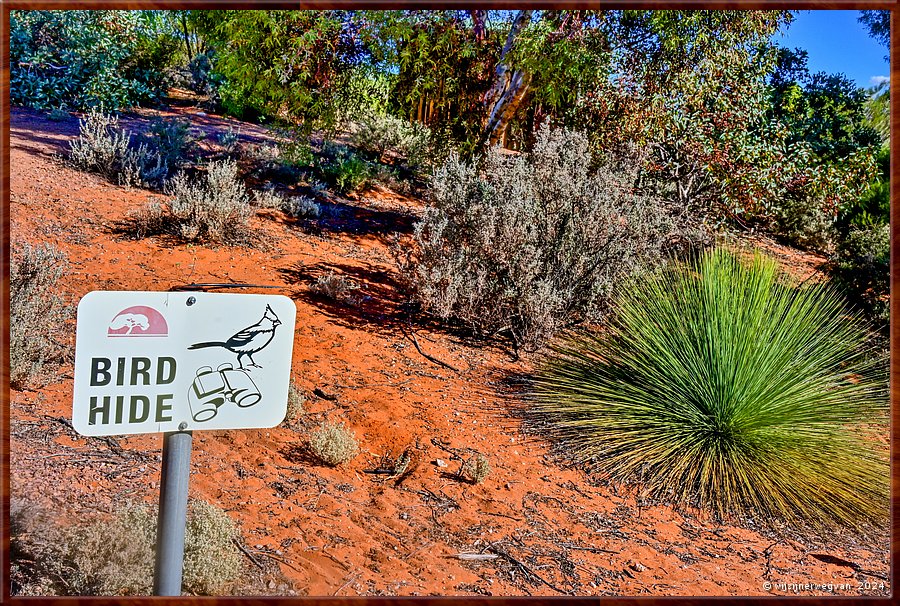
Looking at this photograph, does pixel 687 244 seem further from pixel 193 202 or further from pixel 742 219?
pixel 193 202

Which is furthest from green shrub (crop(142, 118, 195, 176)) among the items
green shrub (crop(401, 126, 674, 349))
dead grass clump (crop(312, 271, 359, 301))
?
green shrub (crop(401, 126, 674, 349))

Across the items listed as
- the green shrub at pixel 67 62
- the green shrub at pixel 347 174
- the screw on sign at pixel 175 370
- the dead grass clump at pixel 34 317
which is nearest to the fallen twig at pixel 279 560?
the screw on sign at pixel 175 370

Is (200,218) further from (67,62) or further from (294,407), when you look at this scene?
(67,62)

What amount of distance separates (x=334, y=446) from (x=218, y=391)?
2071 mm

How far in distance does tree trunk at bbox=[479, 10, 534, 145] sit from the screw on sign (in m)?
6.61

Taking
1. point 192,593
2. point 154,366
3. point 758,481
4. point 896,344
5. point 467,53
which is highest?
point 467,53

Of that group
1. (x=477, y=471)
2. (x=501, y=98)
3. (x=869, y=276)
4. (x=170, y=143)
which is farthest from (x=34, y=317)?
(x=869, y=276)

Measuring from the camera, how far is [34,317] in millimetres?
4262

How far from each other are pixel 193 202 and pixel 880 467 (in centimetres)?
579

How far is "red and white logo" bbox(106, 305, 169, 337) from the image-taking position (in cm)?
177

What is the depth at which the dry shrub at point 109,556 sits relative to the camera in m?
2.67

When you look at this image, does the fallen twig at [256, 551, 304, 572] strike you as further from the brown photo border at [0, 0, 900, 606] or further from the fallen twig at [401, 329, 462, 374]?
the fallen twig at [401, 329, 462, 374]

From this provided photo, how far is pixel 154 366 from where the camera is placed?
1.81 m

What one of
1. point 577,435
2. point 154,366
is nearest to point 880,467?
point 577,435
